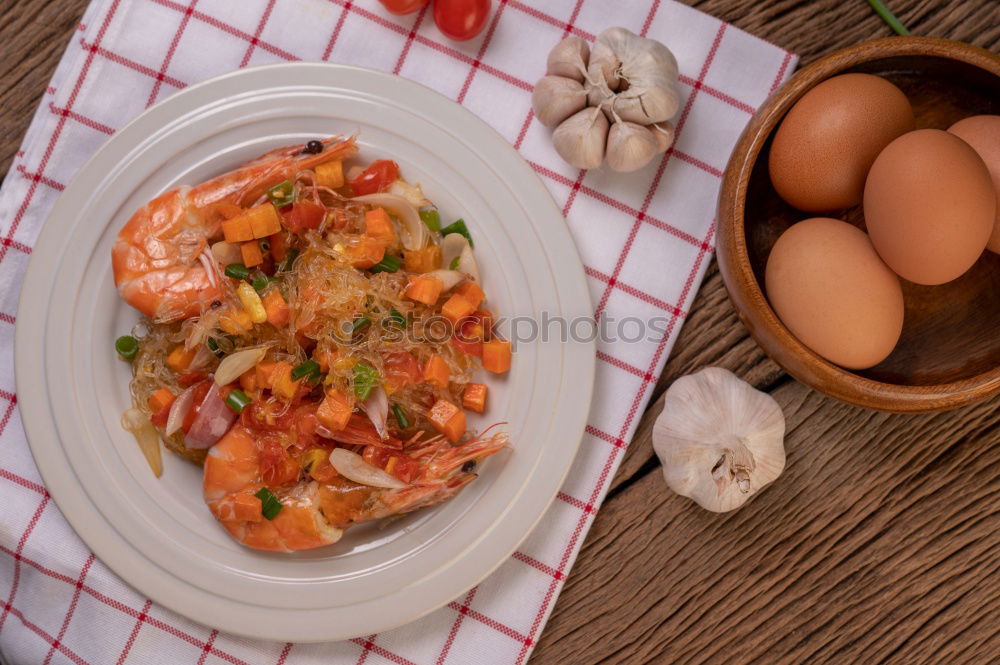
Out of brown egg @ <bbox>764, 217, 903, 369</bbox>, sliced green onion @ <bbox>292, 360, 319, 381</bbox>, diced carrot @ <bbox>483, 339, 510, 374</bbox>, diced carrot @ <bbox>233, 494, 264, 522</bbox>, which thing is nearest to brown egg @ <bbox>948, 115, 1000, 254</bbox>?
brown egg @ <bbox>764, 217, 903, 369</bbox>

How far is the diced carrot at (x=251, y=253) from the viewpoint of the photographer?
187 cm

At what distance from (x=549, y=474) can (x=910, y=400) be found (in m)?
0.81

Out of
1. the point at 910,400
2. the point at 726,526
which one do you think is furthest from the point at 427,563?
the point at 910,400

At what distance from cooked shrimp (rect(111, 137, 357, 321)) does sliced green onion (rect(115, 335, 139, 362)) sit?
3.7 inches

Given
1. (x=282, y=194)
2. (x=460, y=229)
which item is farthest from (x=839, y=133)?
(x=282, y=194)

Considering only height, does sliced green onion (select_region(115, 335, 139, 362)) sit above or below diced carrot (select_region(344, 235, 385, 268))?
below

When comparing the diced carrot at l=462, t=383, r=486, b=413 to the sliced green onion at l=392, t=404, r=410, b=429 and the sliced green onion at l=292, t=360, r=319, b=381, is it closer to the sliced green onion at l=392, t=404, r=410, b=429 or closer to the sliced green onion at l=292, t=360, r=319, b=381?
the sliced green onion at l=392, t=404, r=410, b=429

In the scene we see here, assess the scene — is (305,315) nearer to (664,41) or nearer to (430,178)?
(430,178)

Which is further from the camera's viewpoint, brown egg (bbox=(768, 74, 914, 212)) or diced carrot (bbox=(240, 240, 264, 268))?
diced carrot (bbox=(240, 240, 264, 268))

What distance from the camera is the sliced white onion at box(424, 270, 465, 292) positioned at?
1852 millimetres

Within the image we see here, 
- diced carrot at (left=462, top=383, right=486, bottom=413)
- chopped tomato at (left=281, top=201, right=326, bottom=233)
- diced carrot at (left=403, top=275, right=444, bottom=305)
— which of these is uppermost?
chopped tomato at (left=281, top=201, right=326, bottom=233)

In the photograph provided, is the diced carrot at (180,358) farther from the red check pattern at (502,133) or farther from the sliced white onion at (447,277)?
the sliced white onion at (447,277)

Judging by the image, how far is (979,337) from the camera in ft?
5.72

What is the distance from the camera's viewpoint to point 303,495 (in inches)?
72.2
